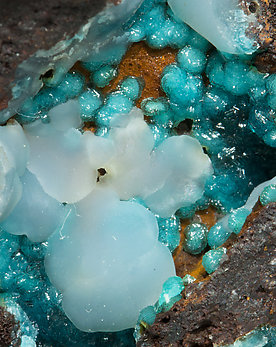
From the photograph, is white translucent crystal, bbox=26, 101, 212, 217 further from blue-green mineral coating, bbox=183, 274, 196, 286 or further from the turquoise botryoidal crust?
blue-green mineral coating, bbox=183, 274, 196, 286

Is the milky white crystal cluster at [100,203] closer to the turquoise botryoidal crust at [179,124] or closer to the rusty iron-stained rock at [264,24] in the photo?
the turquoise botryoidal crust at [179,124]

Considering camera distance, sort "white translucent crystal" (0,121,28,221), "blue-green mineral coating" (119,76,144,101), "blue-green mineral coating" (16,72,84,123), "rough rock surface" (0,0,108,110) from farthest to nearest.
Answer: "blue-green mineral coating" (119,76,144,101) < "blue-green mineral coating" (16,72,84,123) < "white translucent crystal" (0,121,28,221) < "rough rock surface" (0,0,108,110)

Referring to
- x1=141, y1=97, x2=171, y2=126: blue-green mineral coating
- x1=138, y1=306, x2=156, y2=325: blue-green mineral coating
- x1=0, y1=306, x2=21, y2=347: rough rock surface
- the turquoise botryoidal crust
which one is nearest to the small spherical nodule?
the turquoise botryoidal crust

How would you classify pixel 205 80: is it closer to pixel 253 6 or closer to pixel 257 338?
pixel 253 6

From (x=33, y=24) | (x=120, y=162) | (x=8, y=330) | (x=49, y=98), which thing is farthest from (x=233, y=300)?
(x=33, y=24)

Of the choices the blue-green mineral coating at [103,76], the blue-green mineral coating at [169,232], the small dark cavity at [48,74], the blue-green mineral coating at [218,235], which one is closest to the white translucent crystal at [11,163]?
the small dark cavity at [48,74]

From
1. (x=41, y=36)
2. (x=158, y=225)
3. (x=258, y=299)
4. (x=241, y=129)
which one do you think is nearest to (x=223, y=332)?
(x=258, y=299)

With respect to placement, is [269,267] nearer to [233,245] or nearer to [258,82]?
[233,245]
